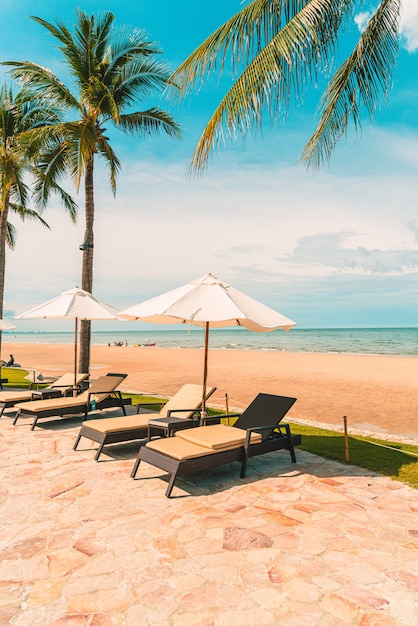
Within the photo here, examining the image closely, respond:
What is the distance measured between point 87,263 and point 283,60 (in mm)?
7548

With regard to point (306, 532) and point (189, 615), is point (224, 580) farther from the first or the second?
point (306, 532)

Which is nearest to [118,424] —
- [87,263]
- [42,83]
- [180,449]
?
[180,449]

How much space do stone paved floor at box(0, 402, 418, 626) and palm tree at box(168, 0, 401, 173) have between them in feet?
14.9

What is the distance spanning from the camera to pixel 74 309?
8094mm

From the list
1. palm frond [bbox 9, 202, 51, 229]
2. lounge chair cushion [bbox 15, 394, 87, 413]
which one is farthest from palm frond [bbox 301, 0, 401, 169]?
palm frond [bbox 9, 202, 51, 229]

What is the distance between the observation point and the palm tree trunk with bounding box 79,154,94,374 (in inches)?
436

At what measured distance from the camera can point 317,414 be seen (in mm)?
9883

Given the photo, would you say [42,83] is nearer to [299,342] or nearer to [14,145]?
[14,145]

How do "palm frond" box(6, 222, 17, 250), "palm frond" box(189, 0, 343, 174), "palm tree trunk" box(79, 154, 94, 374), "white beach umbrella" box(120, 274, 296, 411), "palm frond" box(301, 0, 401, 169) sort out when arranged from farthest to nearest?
1. "palm frond" box(6, 222, 17, 250)
2. "palm tree trunk" box(79, 154, 94, 374)
3. "palm frond" box(301, 0, 401, 169)
4. "palm frond" box(189, 0, 343, 174)
5. "white beach umbrella" box(120, 274, 296, 411)

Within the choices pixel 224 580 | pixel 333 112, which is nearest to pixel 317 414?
pixel 333 112

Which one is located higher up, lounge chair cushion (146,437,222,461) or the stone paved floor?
lounge chair cushion (146,437,222,461)

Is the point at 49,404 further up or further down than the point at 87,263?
further down

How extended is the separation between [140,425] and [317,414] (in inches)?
220

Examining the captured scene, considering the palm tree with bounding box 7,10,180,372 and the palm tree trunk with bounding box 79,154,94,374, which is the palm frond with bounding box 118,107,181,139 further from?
the palm tree trunk with bounding box 79,154,94,374
